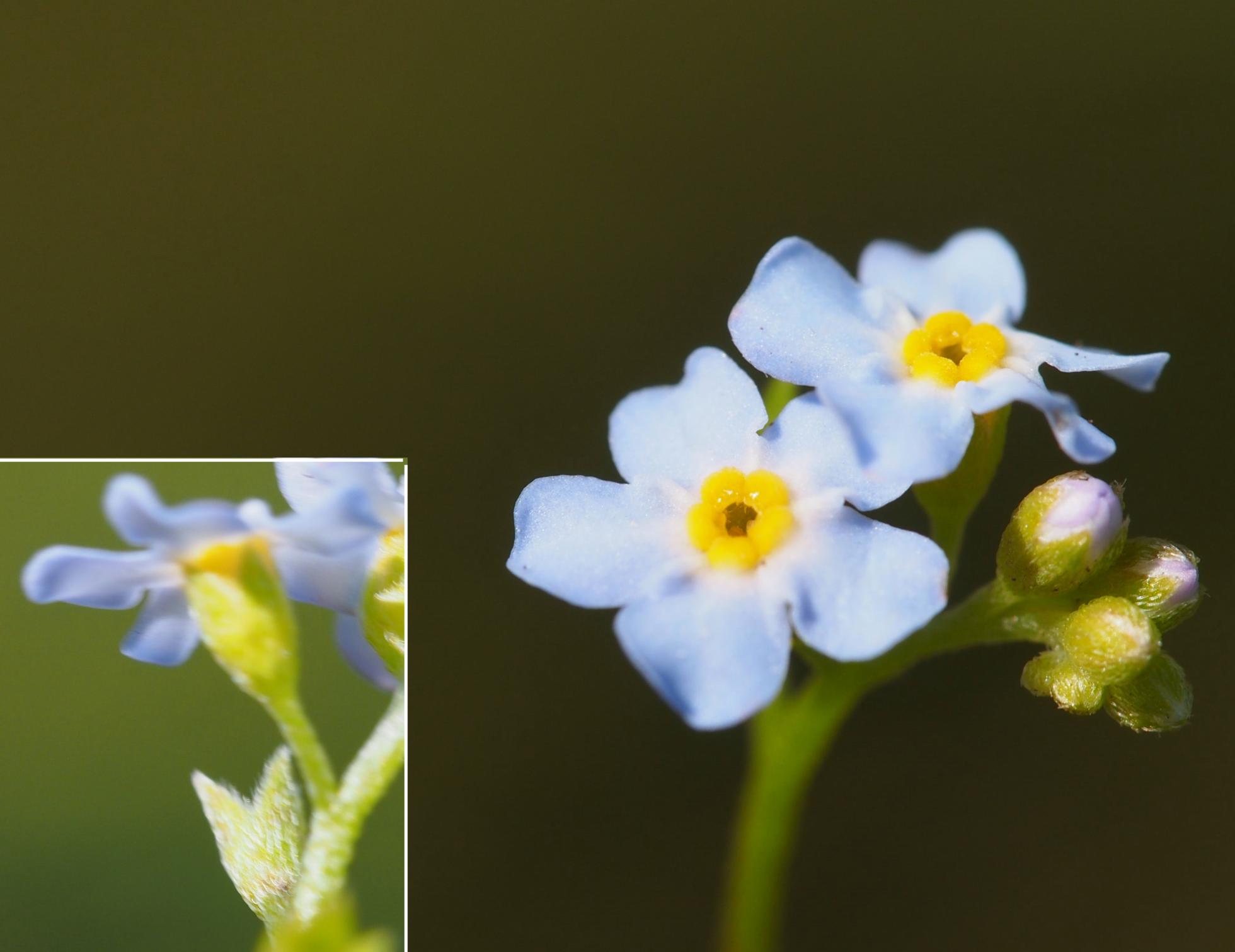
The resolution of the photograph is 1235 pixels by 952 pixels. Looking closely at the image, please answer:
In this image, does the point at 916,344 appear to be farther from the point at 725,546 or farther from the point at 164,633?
the point at 164,633

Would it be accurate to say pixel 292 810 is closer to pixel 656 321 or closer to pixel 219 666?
pixel 219 666

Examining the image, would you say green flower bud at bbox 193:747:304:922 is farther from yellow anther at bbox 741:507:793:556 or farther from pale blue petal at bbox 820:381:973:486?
pale blue petal at bbox 820:381:973:486

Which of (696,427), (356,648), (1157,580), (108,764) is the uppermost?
(696,427)

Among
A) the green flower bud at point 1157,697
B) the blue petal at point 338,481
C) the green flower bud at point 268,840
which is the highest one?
the blue petal at point 338,481

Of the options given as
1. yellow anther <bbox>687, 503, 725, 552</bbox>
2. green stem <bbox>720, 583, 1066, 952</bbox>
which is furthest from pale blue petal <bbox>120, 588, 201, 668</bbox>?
green stem <bbox>720, 583, 1066, 952</bbox>

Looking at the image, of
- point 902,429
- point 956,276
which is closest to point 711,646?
point 902,429

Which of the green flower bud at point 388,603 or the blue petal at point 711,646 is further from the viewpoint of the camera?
the green flower bud at point 388,603

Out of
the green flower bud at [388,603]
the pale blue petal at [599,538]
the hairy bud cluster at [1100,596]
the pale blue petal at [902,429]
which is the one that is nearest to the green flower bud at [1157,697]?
the hairy bud cluster at [1100,596]

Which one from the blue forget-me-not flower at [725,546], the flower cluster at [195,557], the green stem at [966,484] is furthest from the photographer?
the green stem at [966,484]

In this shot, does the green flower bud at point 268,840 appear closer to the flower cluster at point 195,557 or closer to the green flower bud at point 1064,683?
the flower cluster at point 195,557
